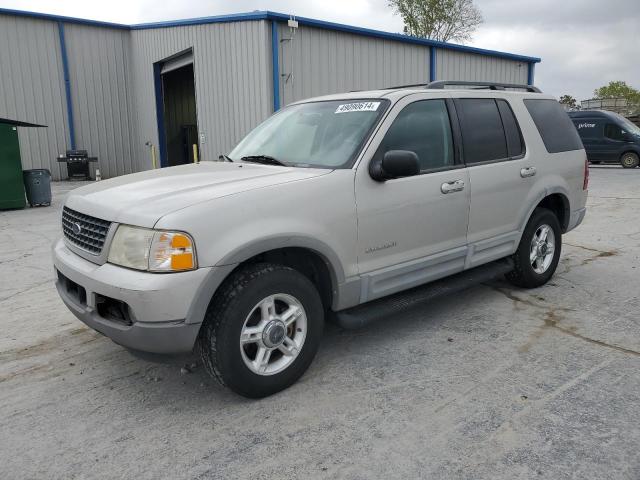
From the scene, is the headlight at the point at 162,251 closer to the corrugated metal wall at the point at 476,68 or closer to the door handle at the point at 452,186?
the door handle at the point at 452,186

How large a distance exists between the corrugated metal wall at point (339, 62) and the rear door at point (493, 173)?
9.55 metres

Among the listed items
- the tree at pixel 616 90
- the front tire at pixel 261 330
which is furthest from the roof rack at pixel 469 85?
the tree at pixel 616 90

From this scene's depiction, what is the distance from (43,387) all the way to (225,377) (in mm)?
1351

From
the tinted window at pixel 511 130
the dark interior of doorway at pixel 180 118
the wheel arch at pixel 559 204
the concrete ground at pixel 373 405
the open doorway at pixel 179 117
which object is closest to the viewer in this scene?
the concrete ground at pixel 373 405

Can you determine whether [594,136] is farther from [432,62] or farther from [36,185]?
[36,185]

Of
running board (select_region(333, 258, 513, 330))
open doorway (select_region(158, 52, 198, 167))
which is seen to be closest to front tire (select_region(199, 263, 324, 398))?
running board (select_region(333, 258, 513, 330))

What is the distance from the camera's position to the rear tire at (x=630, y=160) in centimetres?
1845

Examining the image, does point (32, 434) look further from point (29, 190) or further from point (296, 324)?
point (29, 190)

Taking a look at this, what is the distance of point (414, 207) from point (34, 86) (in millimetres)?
18359

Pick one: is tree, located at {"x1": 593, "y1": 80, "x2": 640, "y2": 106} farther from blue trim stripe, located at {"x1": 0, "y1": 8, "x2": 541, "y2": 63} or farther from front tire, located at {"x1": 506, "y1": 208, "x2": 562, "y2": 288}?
front tire, located at {"x1": 506, "y1": 208, "x2": 562, "y2": 288}

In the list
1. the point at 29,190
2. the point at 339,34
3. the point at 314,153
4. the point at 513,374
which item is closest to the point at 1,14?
the point at 29,190

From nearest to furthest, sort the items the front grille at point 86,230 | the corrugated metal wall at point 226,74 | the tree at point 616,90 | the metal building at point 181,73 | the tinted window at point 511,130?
the front grille at point 86,230 < the tinted window at point 511,130 < the corrugated metal wall at point 226,74 < the metal building at point 181,73 < the tree at point 616,90

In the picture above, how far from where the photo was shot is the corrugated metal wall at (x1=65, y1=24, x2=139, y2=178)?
18859 mm

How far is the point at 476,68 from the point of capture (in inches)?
757
